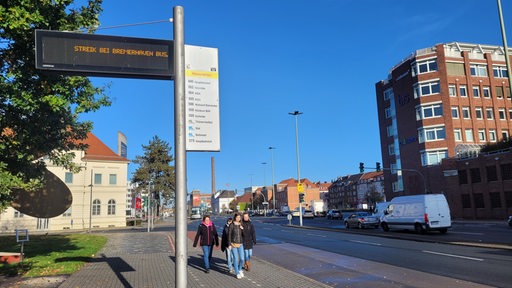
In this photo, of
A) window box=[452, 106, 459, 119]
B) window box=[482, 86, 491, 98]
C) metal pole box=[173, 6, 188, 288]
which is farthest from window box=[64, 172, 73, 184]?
window box=[482, 86, 491, 98]

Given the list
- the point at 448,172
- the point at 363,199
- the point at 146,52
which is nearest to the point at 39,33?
the point at 146,52

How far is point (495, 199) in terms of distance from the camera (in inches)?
1844

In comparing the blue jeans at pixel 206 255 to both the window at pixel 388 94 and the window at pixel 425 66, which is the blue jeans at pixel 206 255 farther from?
the window at pixel 388 94

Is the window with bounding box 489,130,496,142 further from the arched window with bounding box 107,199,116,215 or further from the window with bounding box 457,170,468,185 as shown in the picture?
the arched window with bounding box 107,199,116,215

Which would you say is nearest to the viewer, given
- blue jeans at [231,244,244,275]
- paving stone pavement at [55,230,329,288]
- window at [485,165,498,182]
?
paving stone pavement at [55,230,329,288]

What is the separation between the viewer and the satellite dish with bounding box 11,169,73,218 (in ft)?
61.8

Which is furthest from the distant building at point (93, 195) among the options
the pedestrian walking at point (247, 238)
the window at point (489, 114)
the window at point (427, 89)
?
the window at point (489, 114)

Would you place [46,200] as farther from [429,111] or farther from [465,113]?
[465,113]

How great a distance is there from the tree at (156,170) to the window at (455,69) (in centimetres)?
4873

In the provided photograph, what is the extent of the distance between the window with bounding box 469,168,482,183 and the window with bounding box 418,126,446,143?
10.4m

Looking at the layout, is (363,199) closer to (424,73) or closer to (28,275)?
(424,73)

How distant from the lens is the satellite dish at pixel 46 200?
61.8 feet

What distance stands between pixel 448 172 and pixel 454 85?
14548 mm

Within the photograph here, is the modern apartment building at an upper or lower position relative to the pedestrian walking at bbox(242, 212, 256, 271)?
upper
